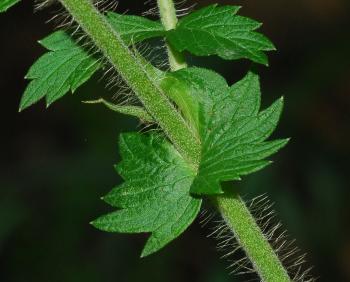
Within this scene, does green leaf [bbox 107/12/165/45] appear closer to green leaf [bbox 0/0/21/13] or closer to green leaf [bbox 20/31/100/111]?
green leaf [bbox 20/31/100/111]

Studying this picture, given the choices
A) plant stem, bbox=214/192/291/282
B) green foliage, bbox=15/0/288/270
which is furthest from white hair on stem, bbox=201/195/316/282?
green foliage, bbox=15/0/288/270

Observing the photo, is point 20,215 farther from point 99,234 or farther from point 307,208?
point 307,208

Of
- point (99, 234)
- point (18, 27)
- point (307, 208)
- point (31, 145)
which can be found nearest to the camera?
point (307, 208)

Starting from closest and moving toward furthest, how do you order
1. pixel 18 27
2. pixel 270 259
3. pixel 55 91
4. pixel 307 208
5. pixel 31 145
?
pixel 270 259 < pixel 55 91 < pixel 307 208 < pixel 31 145 < pixel 18 27

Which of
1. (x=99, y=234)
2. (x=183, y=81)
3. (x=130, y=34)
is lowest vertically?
(x=99, y=234)

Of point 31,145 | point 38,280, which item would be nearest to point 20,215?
point 38,280
